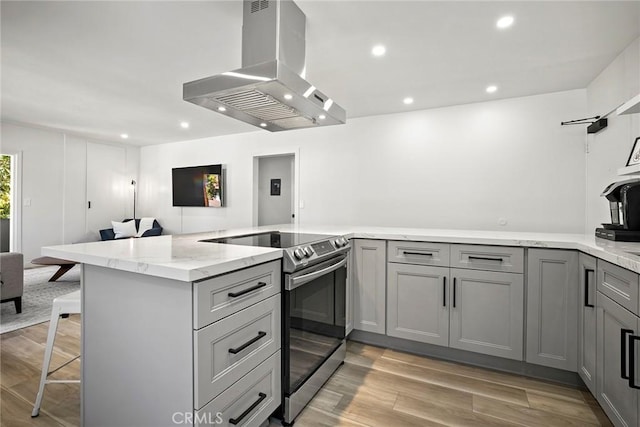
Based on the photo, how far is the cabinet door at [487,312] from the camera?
86.1 inches

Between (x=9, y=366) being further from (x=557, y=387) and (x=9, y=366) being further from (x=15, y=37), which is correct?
(x=557, y=387)

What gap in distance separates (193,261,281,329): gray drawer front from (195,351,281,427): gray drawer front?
13.0 inches

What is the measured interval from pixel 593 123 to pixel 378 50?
6.70ft

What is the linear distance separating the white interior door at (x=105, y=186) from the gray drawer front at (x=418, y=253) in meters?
6.11

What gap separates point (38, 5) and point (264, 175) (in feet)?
11.2

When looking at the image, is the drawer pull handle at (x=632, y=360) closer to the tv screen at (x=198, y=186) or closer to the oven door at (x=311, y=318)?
the oven door at (x=311, y=318)

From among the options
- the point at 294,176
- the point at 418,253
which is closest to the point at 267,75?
the point at 418,253

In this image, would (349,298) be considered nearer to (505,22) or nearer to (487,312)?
(487,312)

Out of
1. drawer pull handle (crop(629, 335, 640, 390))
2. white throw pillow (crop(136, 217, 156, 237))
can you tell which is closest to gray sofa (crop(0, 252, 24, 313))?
white throw pillow (crop(136, 217, 156, 237))

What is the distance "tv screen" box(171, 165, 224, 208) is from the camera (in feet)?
17.6

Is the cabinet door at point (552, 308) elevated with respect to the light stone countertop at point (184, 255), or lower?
lower

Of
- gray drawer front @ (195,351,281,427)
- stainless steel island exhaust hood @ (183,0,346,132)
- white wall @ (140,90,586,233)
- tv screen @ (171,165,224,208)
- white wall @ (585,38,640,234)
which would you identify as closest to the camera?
gray drawer front @ (195,351,281,427)

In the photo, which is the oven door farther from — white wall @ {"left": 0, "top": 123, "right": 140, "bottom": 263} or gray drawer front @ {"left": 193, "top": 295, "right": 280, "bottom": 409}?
white wall @ {"left": 0, "top": 123, "right": 140, "bottom": 263}

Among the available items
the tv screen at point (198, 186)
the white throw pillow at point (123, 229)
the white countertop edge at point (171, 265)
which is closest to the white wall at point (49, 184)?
the white throw pillow at point (123, 229)
